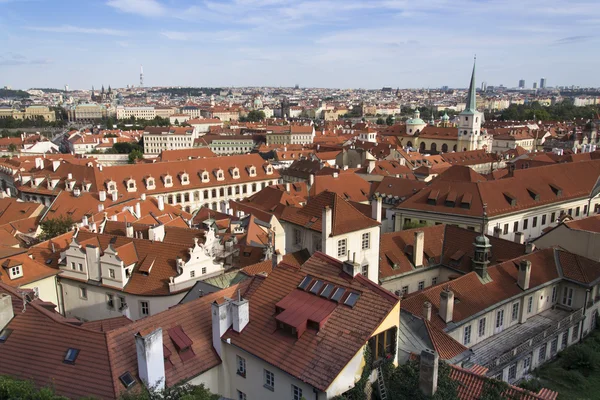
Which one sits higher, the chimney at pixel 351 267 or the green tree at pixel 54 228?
the chimney at pixel 351 267

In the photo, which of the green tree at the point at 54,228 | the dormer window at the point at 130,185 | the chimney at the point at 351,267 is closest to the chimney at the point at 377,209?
the chimney at the point at 351,267

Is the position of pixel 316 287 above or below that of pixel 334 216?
below

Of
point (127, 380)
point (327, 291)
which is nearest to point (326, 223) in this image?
point (327, 291)

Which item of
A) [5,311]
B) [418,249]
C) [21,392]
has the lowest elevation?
[418,249]

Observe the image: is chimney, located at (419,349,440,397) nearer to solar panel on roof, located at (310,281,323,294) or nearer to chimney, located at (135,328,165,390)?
solar panel on roof, located at (310,281,323,294)

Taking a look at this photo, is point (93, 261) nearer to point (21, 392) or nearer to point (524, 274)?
point (21, 392)

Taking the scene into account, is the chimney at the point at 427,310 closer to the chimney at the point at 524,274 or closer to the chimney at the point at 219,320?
the chimney at the point at 524,274
